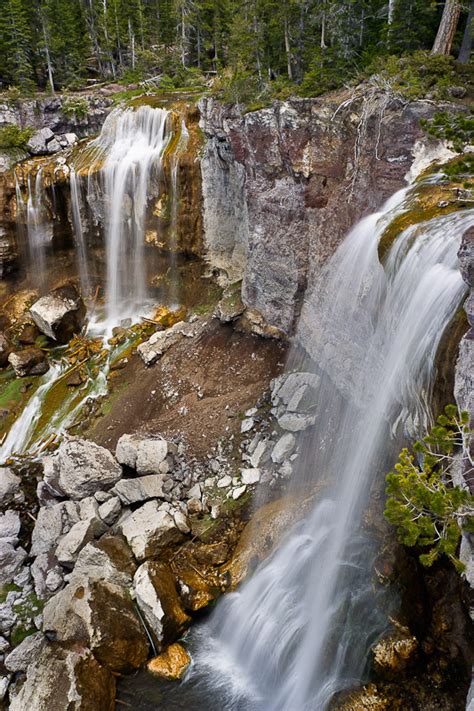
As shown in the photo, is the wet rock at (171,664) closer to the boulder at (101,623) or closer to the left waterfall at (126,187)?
the boulder at (101,623)

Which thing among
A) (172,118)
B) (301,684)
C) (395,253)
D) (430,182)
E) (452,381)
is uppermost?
(172,118)

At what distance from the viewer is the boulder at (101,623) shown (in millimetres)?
10266

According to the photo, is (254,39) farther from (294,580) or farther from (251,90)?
(294,580)

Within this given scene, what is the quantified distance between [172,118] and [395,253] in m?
16.8

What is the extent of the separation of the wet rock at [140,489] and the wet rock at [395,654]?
23.3 ft

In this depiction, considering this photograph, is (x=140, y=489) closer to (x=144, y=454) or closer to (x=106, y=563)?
(x=144, y=454)

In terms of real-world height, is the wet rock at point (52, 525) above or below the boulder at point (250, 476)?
below

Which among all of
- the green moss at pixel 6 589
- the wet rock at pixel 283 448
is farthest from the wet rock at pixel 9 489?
the wet rock at pixel 283 448

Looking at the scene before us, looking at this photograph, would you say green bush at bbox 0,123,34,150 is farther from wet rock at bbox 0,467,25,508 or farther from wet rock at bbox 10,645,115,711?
wet rock at bbox 10,645,115,711

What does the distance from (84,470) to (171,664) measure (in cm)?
601

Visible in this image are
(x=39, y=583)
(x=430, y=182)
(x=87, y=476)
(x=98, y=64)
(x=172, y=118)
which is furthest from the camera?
(x=98, y=64)

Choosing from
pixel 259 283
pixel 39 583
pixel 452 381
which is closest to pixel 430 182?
pixel 452 381

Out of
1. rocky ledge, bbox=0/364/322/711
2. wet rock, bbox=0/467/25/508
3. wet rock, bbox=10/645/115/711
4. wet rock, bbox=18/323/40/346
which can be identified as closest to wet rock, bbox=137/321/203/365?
rocky ledge, bbox=0/364/322/711

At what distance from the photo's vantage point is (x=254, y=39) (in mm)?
23312
